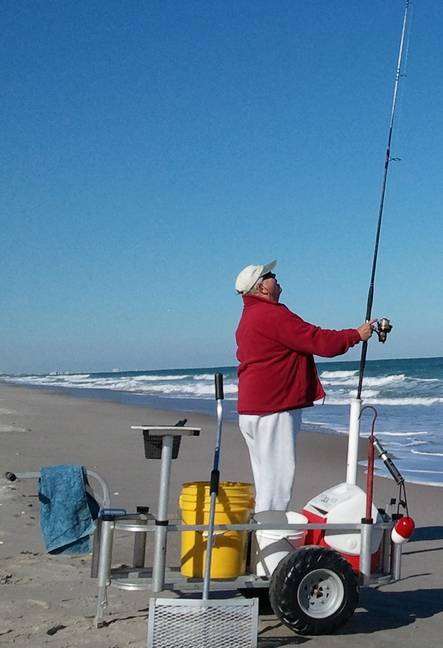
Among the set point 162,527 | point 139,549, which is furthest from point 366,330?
point 139,549

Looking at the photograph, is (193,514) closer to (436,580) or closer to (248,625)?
(248,625)

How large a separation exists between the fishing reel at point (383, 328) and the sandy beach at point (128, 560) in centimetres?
151

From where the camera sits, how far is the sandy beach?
417cm

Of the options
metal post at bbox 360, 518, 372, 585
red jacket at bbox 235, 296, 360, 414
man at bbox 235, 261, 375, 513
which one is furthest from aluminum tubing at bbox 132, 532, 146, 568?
metal post at bbox 360, 518, 372, 585

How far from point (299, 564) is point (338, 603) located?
324 mm

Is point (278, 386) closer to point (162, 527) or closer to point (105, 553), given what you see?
point (162, 527)

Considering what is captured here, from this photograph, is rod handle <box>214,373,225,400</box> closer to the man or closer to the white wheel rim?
the man

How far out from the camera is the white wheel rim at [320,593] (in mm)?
4105

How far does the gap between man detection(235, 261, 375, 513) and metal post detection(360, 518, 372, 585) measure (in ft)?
1.38

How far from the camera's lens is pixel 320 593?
4.18 meters

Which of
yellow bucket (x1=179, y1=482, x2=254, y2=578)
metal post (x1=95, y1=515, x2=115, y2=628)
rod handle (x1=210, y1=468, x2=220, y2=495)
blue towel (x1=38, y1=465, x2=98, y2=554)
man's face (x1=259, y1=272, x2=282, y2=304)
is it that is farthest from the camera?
man's face (x1=259, y1=272, x2=282, y2=304)

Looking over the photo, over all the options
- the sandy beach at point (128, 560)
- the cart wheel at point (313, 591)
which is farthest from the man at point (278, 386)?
the sandy beach at point (128, 560)

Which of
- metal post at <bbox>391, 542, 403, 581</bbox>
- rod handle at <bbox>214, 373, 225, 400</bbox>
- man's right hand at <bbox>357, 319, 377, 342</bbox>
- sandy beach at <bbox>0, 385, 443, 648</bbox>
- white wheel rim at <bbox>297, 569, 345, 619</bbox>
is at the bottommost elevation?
sandy beach at <bbox>0, 385, 443, 648</bbox>

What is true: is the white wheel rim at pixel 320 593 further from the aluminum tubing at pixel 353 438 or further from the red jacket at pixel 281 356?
the red jacket at pixel 281 356
